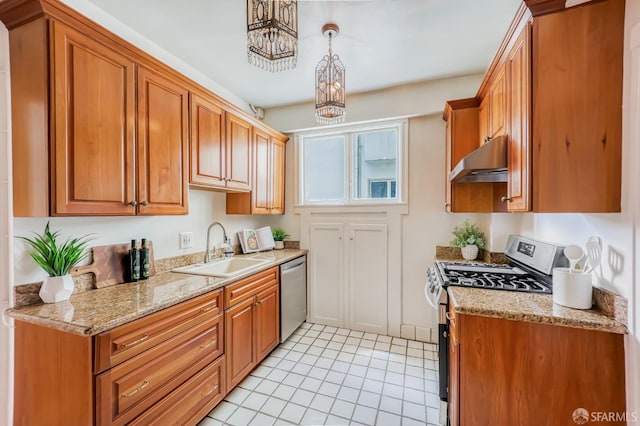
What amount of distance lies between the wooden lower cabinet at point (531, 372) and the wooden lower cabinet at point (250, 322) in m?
1.43

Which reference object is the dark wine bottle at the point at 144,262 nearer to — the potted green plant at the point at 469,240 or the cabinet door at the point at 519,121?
the cabinet door at the point at 519,121

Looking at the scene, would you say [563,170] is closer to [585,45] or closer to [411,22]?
[585,45]

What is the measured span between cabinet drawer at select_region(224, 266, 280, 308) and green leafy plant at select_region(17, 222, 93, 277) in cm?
84

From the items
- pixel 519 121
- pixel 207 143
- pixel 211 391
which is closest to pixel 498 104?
pixel 519 121

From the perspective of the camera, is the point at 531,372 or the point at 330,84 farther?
the point at 330,84

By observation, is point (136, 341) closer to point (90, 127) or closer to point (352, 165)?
point (90, 127)

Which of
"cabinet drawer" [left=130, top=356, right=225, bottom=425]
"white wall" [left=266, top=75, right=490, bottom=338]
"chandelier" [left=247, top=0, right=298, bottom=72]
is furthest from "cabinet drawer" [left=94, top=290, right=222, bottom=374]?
"white wall" [left=266, top=75, right=490, bottom=338]

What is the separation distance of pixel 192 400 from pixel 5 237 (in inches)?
50.2

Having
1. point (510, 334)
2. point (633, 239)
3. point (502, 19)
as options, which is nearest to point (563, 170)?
point (633, 239)

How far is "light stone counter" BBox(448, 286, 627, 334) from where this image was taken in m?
1.07

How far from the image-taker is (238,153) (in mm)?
2430

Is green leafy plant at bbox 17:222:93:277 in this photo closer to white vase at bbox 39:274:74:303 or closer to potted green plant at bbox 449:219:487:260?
white vase at bbox 39:274:74:303

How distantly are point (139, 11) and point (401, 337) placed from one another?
3476 mm

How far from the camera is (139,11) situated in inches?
65.4
